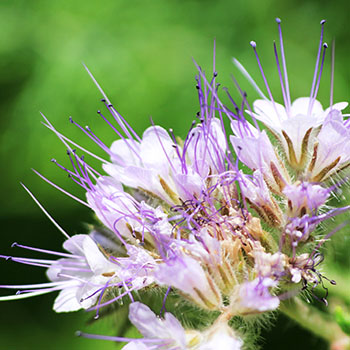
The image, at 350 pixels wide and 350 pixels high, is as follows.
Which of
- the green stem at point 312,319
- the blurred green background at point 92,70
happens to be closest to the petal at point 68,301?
the green stem at point 312,319

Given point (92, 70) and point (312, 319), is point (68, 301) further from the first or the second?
point (92, 70)

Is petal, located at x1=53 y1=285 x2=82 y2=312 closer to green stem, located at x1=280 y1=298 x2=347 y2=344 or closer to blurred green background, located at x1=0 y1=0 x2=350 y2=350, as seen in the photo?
green stem, located at x1=280 y1=298 x2=347 y2=344

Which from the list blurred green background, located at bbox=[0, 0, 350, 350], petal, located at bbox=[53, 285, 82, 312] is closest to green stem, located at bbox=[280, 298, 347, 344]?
petal, located at bbox=[53, 285, 82, 312]

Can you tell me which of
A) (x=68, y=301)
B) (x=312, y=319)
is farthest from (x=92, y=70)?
(x=312, y=319)

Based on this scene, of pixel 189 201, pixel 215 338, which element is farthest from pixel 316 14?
pixel 215 338

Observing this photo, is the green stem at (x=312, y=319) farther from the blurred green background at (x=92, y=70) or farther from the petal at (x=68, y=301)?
the blurred green background at (x=92, y=70)

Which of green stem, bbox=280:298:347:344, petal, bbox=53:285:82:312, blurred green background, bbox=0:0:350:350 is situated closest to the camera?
petal, bbox=53:285:82:312
